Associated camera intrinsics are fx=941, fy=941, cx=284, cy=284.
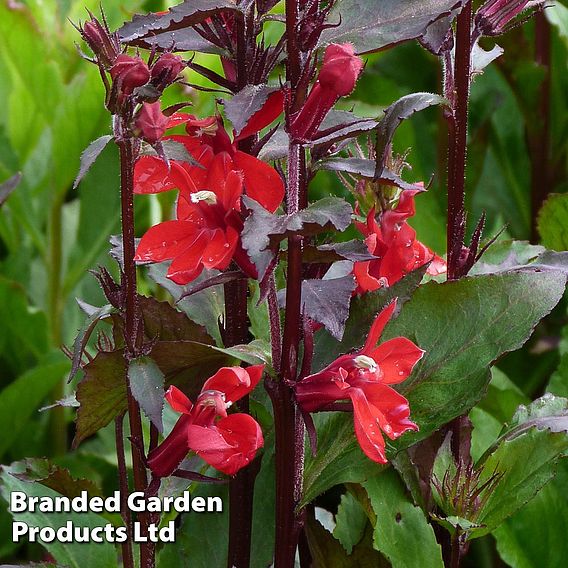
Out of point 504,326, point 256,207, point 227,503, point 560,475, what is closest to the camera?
point 256,207

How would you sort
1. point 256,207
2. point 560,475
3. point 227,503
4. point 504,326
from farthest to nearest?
1. point 560,475
2. point 227,503
3. point 504,326
4. point 256,207

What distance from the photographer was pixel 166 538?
738 millimetres

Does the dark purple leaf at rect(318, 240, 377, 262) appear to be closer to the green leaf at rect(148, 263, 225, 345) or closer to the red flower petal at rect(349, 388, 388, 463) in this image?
the red flower petal at rect(349, 388, 388, 463)

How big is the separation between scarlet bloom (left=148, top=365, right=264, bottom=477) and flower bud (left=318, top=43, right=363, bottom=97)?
6.9 inches

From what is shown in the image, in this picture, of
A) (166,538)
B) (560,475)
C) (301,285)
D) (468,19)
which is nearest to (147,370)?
(301,285)

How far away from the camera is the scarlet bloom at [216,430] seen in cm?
57

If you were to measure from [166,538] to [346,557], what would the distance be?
144mm

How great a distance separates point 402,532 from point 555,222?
1.35 feet

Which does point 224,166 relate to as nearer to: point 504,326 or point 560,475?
point 504,326

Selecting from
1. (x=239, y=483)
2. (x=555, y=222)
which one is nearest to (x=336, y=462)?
(x=239, y=483)

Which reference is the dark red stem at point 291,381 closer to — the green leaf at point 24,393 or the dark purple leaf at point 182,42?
the dark purple leaf at point 182,42

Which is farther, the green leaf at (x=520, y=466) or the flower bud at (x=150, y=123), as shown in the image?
the green leaf at (x=520, y=466)

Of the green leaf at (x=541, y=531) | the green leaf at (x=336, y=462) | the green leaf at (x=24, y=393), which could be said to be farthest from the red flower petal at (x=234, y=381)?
the green leaf at (x=24, y=393)

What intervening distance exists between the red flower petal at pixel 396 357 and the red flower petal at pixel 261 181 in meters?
0.11
